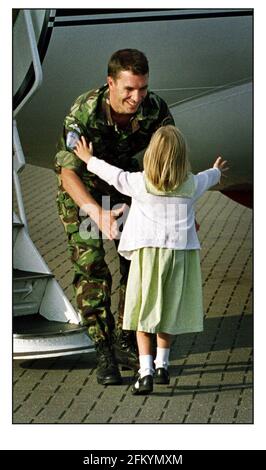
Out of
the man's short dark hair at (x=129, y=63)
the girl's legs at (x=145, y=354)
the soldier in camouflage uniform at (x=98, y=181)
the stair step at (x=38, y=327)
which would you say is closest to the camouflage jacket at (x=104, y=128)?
the soldier in camouflage uniform at (x=98, y=181)

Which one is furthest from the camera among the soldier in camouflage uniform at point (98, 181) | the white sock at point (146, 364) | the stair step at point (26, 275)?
the stair step at point (26, 275)

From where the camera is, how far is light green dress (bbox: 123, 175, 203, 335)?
5988 millimetres

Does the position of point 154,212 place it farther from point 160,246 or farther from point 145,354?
point 145,354

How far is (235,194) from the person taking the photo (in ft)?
30.2

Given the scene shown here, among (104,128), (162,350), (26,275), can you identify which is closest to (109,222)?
(104,128)

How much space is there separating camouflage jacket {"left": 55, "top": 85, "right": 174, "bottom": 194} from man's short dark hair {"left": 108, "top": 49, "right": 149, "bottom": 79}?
25 centimetres

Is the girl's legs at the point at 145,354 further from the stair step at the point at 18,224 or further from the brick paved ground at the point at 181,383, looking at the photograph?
the stair step at the point at 18,224

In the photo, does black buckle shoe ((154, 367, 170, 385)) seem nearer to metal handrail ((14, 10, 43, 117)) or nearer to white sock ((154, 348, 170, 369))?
white sock ((154, 348, 170, 369))

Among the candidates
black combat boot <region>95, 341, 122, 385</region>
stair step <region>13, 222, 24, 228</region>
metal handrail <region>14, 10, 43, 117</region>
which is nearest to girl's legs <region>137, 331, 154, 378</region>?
black combat boot <region>95, 341, 122, 385</region>

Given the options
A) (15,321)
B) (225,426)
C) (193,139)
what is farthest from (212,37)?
(225,426)

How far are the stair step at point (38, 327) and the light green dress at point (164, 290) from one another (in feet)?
1.64

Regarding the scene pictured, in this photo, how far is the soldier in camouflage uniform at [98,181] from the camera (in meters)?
6.32
